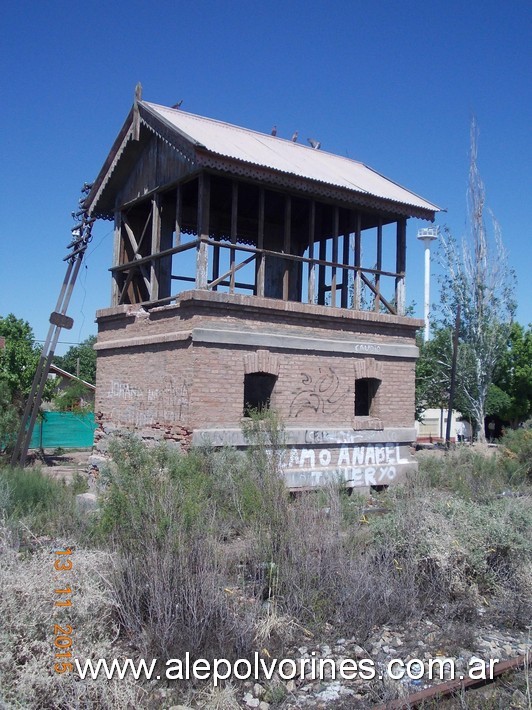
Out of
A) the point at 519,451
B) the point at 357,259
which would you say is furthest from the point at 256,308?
the point at 519,451

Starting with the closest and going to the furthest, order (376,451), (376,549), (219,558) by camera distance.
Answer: (219,558), (376,549), (376,451)

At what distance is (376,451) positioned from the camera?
1451 cm

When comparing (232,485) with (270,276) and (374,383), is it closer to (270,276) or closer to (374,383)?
(374,383)

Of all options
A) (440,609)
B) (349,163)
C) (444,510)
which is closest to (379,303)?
(349,163)

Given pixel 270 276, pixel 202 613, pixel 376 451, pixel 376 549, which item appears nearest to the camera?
pixel 202 613

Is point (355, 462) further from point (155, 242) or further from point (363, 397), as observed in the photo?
point (155, 242)

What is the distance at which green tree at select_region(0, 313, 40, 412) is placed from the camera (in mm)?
21688

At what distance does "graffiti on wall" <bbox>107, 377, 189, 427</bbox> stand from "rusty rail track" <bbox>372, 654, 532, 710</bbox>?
715 centimetres

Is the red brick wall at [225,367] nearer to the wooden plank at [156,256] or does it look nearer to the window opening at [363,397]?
the window opening at [363,397]

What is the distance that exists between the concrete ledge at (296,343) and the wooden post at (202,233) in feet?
3.21

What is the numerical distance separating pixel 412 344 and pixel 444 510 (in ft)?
23.3

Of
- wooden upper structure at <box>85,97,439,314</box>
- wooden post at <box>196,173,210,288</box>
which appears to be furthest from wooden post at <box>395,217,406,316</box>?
wooden post at <box>196,173,210,288</box>
